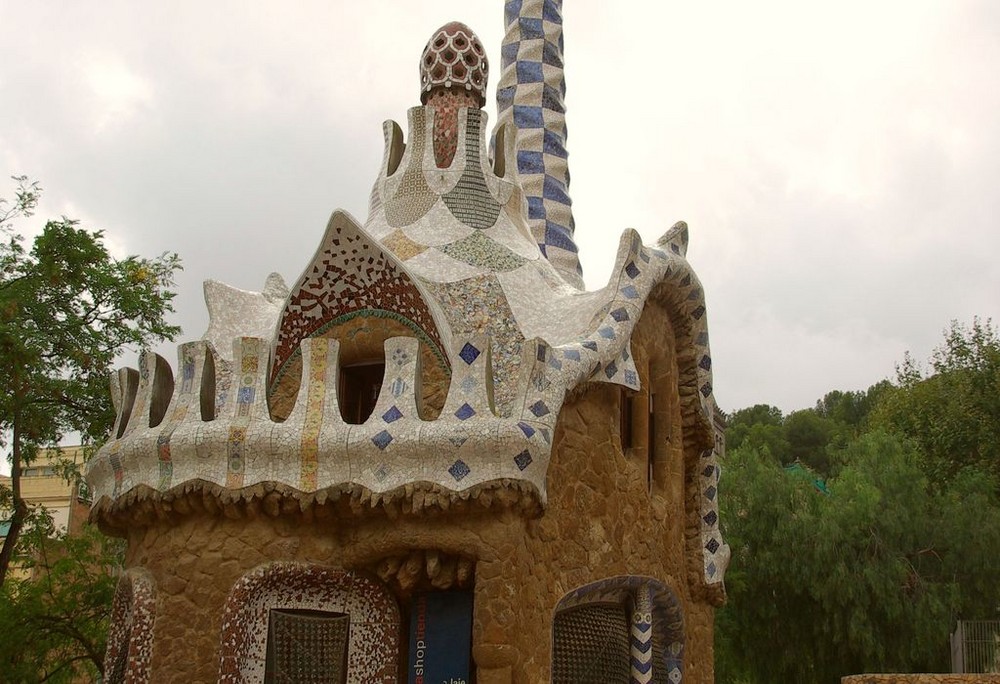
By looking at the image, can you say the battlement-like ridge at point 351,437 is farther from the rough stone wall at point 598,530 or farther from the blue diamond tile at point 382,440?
the rough stone wall at point 598,530

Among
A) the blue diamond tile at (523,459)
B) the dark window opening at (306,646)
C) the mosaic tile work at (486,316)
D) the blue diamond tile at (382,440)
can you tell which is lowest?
the dark window opening at (306,646)

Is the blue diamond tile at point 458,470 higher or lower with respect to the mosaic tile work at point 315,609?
higher

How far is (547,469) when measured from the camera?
22.9 feet

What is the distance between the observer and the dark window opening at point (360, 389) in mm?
7730

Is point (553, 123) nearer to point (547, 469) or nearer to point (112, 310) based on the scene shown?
point (112, 310)

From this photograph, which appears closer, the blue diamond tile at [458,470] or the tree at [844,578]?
the blue diamond tile at [458,470]

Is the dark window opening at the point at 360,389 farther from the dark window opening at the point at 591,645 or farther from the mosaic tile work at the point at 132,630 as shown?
the dark window opening at the point at 591,645

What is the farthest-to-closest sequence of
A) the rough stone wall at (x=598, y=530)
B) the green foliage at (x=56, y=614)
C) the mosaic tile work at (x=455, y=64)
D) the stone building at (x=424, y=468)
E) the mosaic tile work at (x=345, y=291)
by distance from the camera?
1. the green foliage at (x=56, y=614)
2. the mosaic tile work at (x=455, y=64)
3. the mosaic tile work at (x=345, y=291)
4. the stone building at (x=424, y=468)
5. the rough stone wall at (x=598, y=530)

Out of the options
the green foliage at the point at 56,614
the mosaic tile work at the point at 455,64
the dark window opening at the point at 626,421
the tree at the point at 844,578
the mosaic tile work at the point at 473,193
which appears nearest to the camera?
the dark window opening at the point at 626,421

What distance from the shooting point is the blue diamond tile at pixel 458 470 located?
6.52 metres

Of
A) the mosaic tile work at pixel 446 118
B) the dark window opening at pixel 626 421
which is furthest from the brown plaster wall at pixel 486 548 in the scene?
the mosaic tile work at pixel 446 118

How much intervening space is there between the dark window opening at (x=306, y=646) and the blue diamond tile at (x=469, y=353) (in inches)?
60.0

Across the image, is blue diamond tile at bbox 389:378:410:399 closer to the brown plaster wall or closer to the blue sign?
the brown plaster wall

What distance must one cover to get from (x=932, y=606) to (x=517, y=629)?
8777 millimetres
